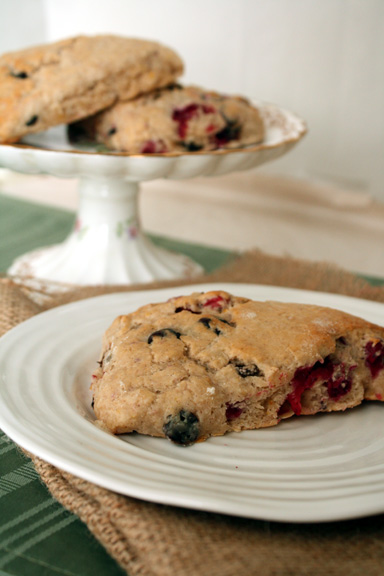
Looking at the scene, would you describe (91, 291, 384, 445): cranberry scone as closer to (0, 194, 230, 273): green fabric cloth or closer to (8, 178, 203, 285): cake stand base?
(8, 178, 203, 285): cake stand base

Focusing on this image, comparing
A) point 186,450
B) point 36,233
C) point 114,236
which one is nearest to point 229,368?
point 186,450

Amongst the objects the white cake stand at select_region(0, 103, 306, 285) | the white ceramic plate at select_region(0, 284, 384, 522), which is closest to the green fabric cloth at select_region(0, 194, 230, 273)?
the white cake stand at select_region(0, 103, 306, 285)

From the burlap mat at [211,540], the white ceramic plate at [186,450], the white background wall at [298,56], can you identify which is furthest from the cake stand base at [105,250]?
the white background wall at [298,56]

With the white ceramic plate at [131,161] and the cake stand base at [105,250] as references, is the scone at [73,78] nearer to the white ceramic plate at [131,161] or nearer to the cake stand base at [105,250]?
the white ceramic plate at [131,161]

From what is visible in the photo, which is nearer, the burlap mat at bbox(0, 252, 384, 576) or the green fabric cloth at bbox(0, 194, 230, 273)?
the burlap mat at bbox(0, 252, 384, 576)

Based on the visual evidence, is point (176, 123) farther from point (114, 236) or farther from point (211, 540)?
point (211, 540)

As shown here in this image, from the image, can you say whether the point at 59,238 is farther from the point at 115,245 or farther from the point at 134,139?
the point at 134,139
